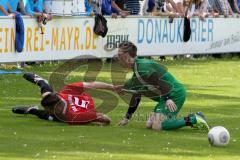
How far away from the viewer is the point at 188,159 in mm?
12375

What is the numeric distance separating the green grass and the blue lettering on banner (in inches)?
369

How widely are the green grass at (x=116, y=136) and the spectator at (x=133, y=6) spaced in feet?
32.3

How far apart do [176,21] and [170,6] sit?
64 cm

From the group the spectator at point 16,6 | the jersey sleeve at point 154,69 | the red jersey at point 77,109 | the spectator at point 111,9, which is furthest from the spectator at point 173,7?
the jersey sleeve at point 154,69

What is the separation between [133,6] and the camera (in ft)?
103

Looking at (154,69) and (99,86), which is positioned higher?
(154,69)

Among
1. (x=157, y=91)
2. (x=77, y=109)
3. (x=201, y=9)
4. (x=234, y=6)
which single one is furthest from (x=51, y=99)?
(x=234, y=6)

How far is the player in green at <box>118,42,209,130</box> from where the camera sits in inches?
596

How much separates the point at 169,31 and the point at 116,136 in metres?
17.8

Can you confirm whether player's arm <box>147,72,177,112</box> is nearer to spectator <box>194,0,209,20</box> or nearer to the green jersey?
the green jersey

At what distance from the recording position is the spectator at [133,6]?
31016 millimetres

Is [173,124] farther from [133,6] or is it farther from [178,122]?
[133,6]

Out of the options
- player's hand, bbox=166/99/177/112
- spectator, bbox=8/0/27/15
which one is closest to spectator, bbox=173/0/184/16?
spectator, bbox=8/0/27/15

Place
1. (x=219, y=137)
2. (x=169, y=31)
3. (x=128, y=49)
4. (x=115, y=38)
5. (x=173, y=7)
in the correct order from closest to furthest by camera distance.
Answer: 1. (x=219, y=137)
2. (x=128, y=49)
3. (x=115, y=38)
4. (x=169, y=31)
5. (x=173, y=7)
